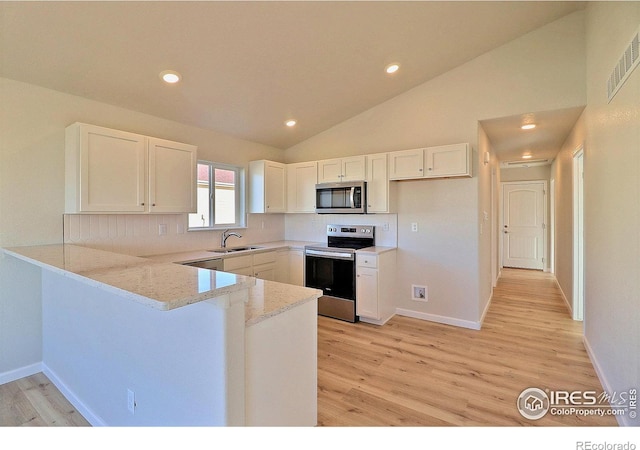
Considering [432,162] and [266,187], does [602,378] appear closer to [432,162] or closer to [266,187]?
[432,162]

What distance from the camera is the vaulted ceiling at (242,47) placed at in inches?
84.8

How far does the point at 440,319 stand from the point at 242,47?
11.7ft

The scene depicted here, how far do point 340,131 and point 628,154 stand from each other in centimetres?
319

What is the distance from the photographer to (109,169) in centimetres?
274

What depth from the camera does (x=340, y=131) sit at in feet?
14.7

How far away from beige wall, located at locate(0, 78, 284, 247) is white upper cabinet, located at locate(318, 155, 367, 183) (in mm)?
2445

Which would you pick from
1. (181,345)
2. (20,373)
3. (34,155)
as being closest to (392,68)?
(181,345)

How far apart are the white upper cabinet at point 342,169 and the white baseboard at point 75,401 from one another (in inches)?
130

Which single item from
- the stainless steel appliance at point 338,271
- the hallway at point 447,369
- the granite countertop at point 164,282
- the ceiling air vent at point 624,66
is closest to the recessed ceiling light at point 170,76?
the granite countertop at point 164,282

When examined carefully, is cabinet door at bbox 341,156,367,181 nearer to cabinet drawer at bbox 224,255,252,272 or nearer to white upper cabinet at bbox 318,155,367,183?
white upper cabinet at bbox 318,155,367,183

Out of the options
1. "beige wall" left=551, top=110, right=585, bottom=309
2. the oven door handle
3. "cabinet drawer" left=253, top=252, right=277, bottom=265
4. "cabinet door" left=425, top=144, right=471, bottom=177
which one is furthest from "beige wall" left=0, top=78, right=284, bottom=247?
"beige wall" left=551, top=110, right=585, bottom=309

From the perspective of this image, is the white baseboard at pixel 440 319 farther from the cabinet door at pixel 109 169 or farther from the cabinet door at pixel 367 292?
the cabinet door at pixel 109 169
